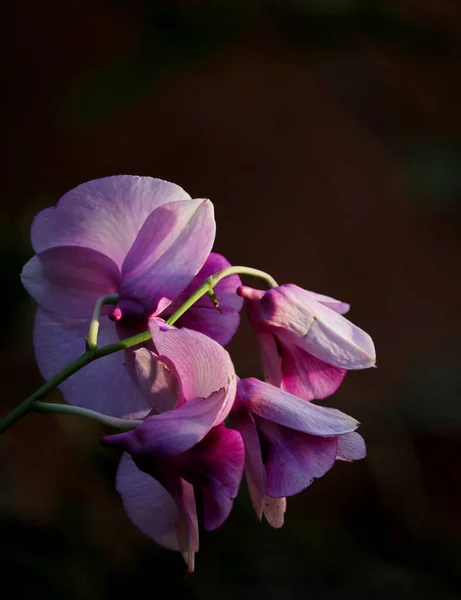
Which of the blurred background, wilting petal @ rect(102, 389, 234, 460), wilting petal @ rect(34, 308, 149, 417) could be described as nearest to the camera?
wilting petal @ rect(102, 389, 234, 460)

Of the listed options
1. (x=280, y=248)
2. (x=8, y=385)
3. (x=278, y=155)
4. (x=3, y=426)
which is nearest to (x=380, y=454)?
(x=280, y=248)

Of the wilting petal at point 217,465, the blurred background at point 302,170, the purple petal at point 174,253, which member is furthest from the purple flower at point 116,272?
the blurred background at point 302,170

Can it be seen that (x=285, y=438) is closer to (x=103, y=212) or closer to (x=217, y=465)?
(x=217, y=465)

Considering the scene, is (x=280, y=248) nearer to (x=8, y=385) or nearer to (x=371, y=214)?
(x=371, y=214)

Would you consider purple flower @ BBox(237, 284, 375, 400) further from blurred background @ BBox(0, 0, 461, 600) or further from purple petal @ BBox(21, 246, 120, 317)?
blurred background @ BBox(0, 0, 461, 600)

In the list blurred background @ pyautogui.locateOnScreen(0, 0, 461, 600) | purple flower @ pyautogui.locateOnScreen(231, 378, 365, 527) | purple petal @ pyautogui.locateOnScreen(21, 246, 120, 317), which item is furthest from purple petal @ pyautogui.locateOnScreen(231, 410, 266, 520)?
blurred background @ pyautogui.locateOnScreen(0, 0, 461, 600)

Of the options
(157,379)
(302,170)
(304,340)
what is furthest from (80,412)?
(302,170)
